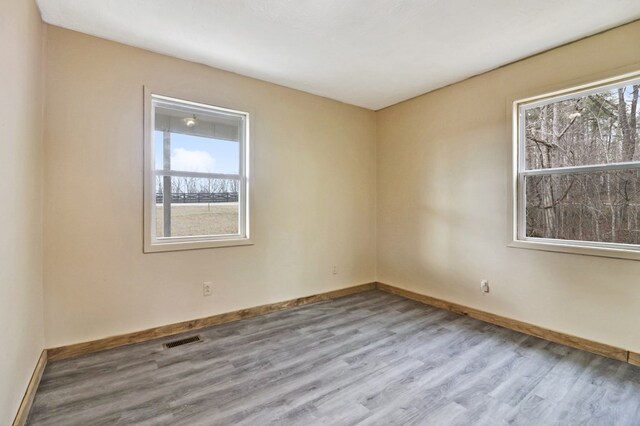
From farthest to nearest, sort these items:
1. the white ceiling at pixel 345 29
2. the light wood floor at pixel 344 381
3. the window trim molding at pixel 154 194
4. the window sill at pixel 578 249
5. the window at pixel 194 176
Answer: the window at pixel 194 176, the window trim molding at pixel 154 194, the window sill at pixel 578 249, the white ceiling at pixel 345 29, the light wood floor at pixel 344 381

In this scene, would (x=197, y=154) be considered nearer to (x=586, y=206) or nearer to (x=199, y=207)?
(x=199, y=207)

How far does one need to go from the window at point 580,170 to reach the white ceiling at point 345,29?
0.55 m

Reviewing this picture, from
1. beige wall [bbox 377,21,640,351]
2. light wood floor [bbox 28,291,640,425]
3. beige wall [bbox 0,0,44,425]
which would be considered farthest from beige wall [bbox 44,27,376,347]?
beige wall [bbox 377,21,640,351]

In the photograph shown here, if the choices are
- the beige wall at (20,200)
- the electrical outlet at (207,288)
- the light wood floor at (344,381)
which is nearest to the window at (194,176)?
the electrical outlet at (207,288)

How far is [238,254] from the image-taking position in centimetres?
323

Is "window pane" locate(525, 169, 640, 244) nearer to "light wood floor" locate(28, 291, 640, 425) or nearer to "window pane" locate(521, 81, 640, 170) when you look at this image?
"window pane" locate(521, 81, 640, 170)

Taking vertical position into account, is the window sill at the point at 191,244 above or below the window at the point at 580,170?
below

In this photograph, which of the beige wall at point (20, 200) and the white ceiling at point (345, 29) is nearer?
the beige wall at point (20, 200)

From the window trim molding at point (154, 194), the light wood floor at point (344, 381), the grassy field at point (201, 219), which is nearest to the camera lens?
the light wood floor at point (344, 381)

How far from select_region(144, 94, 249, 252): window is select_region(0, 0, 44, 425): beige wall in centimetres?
75

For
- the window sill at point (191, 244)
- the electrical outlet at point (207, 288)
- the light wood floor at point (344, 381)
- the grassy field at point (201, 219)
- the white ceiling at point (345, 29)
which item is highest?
the white ceiling at point (345, 29)

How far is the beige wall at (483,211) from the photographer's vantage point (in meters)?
2.43

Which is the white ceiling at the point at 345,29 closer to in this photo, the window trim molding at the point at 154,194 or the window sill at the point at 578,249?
the window trim molding at the point at 154,194

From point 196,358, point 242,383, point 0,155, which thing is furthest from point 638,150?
point 0,155
